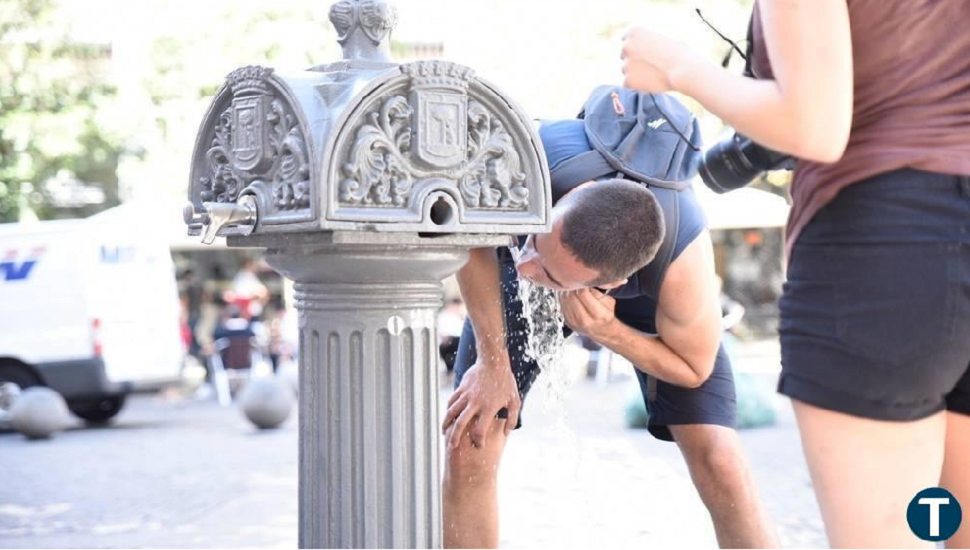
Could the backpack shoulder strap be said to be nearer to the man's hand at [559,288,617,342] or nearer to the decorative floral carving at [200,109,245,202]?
the man's hand at [559,288,617,342]

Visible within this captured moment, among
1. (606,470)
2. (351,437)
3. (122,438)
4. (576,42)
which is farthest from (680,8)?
(351,437)

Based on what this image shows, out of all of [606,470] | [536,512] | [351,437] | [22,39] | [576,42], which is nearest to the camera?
[351,437]

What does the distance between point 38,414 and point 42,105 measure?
7.73 metres

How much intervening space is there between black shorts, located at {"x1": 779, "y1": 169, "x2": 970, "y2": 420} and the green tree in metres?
16.6

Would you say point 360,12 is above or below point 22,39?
above

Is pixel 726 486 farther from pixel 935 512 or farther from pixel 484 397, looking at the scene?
pixel 935 512

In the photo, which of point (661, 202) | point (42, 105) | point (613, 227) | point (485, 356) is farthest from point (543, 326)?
point (42, 105)

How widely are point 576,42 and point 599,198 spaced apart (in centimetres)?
1599

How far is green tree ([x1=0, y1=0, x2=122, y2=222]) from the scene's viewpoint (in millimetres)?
17547

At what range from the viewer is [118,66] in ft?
65.1

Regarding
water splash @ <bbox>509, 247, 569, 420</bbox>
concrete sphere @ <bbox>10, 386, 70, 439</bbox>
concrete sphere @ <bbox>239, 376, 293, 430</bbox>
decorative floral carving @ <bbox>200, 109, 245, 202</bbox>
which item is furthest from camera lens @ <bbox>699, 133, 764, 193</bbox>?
concrete sphere @ <bbox>10, 386, 70, 439</bbox>

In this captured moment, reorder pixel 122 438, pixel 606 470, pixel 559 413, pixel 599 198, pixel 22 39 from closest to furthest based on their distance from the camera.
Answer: pixel 599 198
pixel 559 413
pixel 606 470
pixel 122 438
pixel 22 39

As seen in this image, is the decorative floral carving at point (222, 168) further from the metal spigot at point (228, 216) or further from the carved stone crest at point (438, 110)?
the carved stone crest at point (438, 110)

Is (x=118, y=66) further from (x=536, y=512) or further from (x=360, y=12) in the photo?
(x=360, y=12)
